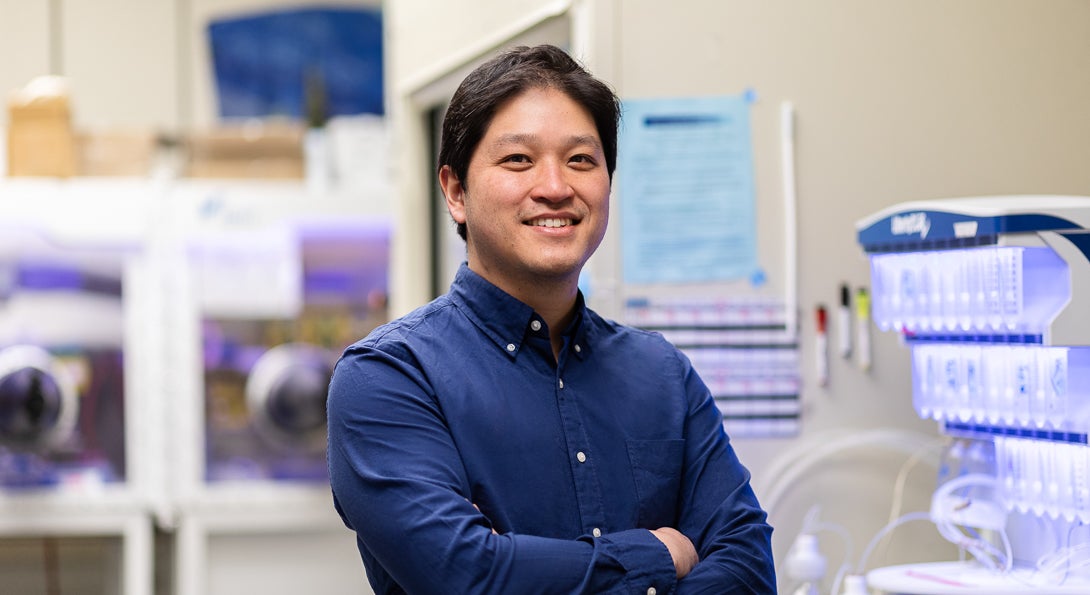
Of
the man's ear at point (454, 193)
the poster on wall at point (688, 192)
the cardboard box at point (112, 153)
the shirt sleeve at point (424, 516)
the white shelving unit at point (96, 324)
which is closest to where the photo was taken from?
the shirt sleeve at point (424, 516)

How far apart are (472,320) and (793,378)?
1.14m

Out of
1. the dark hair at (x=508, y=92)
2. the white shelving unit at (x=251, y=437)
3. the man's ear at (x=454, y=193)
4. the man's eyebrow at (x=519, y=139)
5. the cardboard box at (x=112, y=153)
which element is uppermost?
the cardboard box at (x=112, y=153)

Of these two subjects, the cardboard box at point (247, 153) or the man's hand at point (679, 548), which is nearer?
the man's hand at point (679, 548)

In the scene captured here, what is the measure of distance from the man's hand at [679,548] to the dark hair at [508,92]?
50cm

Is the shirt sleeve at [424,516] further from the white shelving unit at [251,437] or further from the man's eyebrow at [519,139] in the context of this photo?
the white shelving unit at [251,437]

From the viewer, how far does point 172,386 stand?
409 centimetres

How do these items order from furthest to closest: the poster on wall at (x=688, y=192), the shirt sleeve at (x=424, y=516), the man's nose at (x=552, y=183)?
the poster on wall at (x=688, y=192), the man's nose at (x=552, y=183), the shirt sleeve at (x=424, y=516)

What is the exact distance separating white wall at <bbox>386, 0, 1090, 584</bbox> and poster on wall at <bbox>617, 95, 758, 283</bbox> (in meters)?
0.03

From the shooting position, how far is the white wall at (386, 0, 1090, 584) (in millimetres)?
2568

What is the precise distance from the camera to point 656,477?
1627mm

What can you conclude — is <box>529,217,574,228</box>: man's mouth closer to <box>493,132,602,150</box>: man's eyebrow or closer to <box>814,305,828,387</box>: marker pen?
<box>493,132,602,150</box>: man's eyebrow

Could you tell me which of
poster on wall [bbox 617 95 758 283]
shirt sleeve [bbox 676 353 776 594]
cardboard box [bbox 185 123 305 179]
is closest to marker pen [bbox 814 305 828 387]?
poster on wall [bbox 617 95 758 283]

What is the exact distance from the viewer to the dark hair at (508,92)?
159cm

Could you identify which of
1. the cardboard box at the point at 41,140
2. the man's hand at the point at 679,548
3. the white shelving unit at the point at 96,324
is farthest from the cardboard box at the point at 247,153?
the man's hand at the point at 679,548
